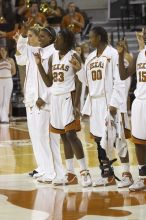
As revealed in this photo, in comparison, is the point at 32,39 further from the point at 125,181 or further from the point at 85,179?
the point at 125,181

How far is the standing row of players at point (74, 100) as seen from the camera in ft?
28.4

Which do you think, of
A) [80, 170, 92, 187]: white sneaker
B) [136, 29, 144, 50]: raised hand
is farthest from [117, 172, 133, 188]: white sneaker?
[136, 29, 144, 50]: raised hand

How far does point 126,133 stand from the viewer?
29.2 ft

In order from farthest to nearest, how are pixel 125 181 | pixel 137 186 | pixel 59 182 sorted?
pixel 59 182 < pixel 125 181 < pixel 137 186

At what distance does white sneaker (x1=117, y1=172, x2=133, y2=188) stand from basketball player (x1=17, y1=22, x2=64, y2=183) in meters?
0.83

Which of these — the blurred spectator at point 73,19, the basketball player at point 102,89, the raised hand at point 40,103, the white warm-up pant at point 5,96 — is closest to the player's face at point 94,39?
the basketball player at point 102,89

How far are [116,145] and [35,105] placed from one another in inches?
46.9

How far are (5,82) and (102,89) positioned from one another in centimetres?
959

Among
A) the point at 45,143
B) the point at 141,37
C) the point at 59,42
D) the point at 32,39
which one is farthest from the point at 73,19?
A: the point at 141,37

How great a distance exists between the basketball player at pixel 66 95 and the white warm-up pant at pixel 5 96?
9.13 m

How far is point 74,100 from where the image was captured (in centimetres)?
895

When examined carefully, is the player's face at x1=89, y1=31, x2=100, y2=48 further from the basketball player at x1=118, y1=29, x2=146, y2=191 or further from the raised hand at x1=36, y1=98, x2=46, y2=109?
the raised hand at x1=36, y1=98, x2=46, y2=109

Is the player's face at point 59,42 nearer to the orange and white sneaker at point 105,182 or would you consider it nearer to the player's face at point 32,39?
the player's face at point 32,39

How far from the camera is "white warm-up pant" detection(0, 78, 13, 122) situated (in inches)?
717
